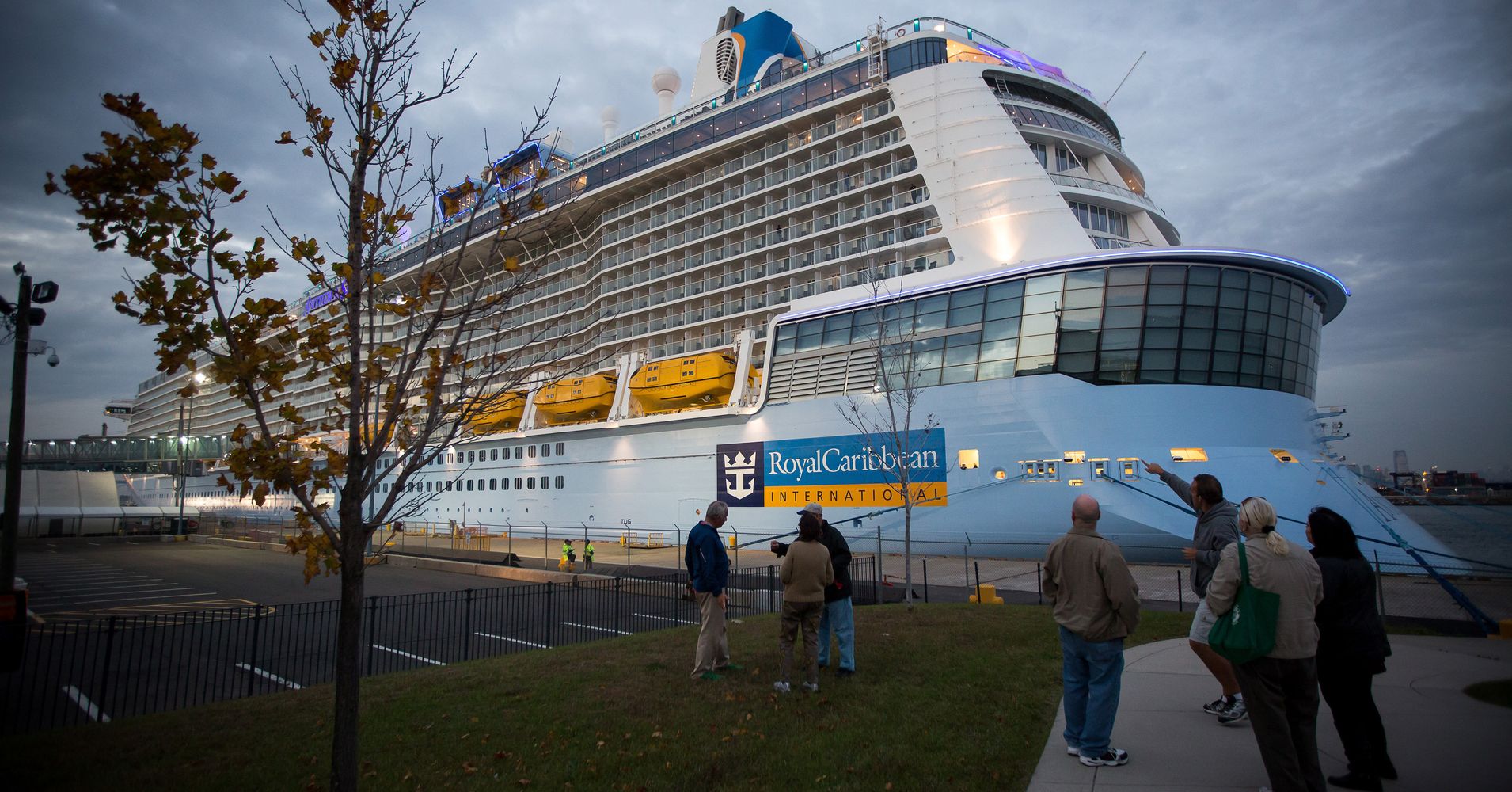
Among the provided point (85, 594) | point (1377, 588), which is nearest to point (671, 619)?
point (1377, 588)

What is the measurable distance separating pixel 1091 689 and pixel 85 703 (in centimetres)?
1104

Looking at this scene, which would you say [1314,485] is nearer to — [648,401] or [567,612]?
[567,612]

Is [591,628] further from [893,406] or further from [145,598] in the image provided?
[145,598]

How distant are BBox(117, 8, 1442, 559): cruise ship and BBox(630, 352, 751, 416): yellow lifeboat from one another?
0.12 meters

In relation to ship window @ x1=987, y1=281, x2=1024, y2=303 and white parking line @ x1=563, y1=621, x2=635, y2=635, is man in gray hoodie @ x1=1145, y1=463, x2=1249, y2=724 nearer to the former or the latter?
white parking line @ x1=563, y1=621, x2=635, y2=635

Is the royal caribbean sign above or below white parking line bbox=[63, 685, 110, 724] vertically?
above

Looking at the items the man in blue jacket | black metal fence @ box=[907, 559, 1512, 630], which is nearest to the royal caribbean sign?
black metal fence @ box=[907, 559, 1512, 630]

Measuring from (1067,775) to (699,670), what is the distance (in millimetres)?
4009

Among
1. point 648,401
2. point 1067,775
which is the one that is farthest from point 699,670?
point 648,401

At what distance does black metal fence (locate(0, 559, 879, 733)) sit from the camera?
848 cm

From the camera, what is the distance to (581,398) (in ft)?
105

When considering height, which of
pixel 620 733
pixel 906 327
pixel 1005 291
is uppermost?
pixel 1005 291

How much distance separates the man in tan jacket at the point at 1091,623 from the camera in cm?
496

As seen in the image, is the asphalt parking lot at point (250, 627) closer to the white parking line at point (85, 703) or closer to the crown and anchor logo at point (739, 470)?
the white parking line at point (85, 703)
